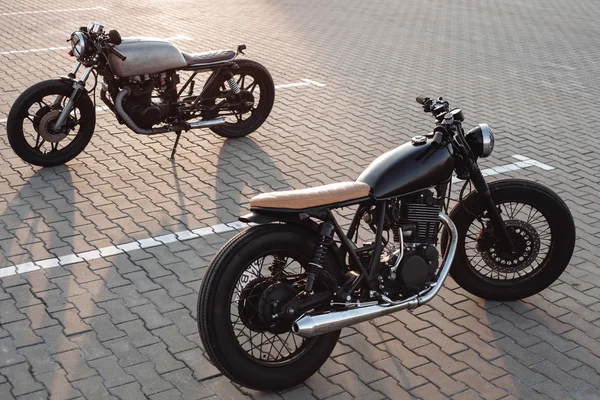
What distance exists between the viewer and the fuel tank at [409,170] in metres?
4.74

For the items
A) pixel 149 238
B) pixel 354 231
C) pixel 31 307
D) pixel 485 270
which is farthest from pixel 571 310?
pixel 31 307

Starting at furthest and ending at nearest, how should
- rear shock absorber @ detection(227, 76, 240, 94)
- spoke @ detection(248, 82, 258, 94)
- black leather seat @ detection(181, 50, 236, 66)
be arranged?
spoke @ detection(248, 82, 258, 94)
rear shock absorber @ detection(227, 76, 240, 94)
black leather seat @ detection(181, 50, 236, 66)

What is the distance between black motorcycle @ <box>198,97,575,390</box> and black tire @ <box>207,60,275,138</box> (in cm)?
400

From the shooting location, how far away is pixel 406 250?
496 centimetres

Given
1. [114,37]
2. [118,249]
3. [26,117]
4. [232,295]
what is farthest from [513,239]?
[26,117]

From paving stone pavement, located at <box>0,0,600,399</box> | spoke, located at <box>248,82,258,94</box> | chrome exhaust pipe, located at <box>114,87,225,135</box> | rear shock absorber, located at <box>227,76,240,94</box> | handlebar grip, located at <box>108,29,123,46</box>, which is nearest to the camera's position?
paving stone pavement, located at <box>0,0,600,399</box>

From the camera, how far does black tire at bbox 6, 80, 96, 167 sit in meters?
7.71

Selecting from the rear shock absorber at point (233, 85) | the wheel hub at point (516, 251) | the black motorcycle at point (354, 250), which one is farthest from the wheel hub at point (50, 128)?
the wheel hub at point (516, 251)

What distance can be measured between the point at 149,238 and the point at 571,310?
3.28 m

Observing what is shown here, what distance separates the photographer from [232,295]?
440cm

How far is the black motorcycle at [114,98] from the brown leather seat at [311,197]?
3.67m

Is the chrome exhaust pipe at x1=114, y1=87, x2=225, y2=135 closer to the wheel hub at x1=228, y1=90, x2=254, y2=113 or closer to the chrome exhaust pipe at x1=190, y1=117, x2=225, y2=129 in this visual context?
the chrome exhaust pipe at x1=190, y1=117, x2=225, y2=129

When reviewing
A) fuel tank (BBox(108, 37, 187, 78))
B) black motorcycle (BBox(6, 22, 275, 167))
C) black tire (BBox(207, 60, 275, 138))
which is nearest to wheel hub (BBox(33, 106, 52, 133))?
black motorcycle (BBox(6, 22, 275, 167))

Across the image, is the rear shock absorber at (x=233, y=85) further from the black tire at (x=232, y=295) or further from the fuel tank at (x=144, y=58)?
the black tire at (x=232, y=295)
